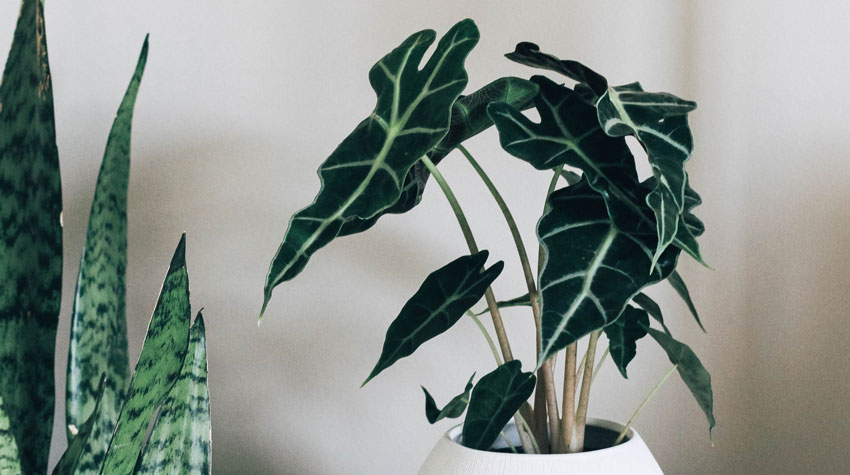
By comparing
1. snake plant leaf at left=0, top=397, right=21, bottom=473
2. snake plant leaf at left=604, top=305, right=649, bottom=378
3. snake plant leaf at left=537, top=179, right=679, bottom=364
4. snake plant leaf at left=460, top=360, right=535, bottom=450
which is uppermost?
snake plant leaf at left=537, top=179, right=679, bottom=364

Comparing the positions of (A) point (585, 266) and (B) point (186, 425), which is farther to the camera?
(B) point (186, 425)

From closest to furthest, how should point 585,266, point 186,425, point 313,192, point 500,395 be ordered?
point 585,266
point 500,395
point 186,425
point 313,192

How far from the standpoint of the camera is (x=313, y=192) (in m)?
1.04

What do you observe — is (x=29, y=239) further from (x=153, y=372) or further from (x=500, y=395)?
(x=500, y=395)

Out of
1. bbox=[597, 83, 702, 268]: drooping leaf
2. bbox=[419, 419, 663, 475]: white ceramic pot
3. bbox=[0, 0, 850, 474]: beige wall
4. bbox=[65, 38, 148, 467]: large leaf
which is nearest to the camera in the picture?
bbox=[597, 83, 702, 268]: drooping leaf

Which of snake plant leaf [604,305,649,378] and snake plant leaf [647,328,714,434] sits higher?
snake plant leaf [604,305,649,378]

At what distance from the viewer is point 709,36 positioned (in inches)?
39.0

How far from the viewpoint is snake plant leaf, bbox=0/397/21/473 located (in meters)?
0.55

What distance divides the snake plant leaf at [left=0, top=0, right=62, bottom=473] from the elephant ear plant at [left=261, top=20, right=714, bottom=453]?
1.11ft

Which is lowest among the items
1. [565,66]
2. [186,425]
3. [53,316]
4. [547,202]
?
[186,425]

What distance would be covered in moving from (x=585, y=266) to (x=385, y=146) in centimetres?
18

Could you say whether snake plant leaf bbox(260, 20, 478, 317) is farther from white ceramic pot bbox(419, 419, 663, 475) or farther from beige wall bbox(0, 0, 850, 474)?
beige wall bbox(0, 0, 850, 474)

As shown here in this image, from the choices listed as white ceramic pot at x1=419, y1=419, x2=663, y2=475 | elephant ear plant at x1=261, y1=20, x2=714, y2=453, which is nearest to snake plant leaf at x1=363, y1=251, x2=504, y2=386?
elephant ear plant at x1=261, y1=20, x2=714, y2=453

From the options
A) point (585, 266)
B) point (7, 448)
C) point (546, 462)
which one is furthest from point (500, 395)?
point (7, 448)
